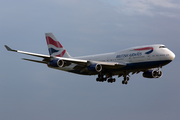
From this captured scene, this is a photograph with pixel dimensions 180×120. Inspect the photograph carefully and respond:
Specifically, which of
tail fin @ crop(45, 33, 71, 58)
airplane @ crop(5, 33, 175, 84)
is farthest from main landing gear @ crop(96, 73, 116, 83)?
tail fin @ crop(45, 33, 71, 58)

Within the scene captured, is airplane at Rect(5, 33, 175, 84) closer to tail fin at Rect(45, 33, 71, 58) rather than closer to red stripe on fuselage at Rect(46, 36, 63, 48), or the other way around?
tail fin at Rect(45, 33, 71, 58)

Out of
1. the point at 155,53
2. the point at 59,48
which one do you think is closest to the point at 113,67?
the point at 155,53

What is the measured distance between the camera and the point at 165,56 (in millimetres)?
59125

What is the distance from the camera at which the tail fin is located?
73.7 m

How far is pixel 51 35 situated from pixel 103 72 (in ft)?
56.7

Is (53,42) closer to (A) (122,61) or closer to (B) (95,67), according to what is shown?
(B) (95,67)

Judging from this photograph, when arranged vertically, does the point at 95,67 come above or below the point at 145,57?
below

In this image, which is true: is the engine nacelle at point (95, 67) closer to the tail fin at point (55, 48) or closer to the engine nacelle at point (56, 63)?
the engine nacelle at point (56, 63)

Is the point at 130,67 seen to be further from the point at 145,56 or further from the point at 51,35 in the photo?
the point at 51,35

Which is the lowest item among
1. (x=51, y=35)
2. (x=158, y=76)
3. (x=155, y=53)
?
(x=158, y=76)

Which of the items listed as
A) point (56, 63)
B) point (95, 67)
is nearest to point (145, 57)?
point (95, 67)

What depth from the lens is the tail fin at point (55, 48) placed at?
2901 inches

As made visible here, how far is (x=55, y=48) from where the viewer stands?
74000 millimetres

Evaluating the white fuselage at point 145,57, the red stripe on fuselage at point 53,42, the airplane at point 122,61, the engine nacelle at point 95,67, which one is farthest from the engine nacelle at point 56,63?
the red stripe on fuselage at point 53,42
